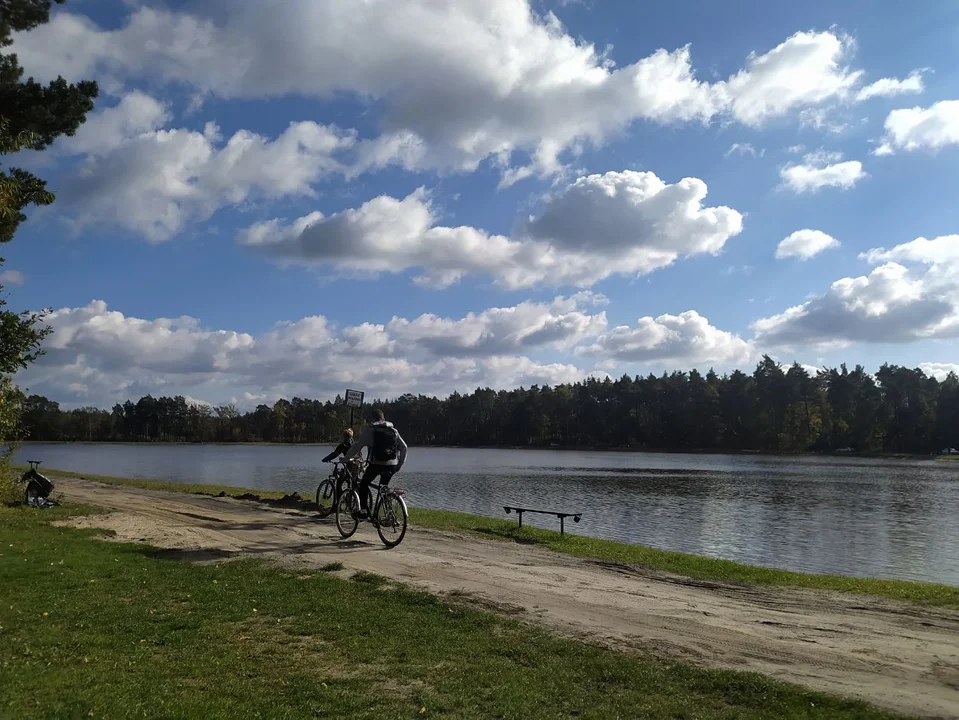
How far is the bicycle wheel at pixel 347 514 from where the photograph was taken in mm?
13312

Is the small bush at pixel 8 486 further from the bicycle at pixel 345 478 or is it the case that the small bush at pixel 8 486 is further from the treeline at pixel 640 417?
the treeline at pixel 640 417

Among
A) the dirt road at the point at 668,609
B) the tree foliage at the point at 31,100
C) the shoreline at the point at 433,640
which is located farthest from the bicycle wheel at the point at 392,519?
the tree foliage at the point at 31,100

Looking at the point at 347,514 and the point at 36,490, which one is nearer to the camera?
the point at 347,514

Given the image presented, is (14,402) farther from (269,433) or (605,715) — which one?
(269,433)

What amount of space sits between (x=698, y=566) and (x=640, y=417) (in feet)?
410

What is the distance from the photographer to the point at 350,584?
30.4ft

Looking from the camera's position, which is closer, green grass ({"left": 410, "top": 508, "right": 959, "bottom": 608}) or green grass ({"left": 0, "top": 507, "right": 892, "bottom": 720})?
green grass ({"left": 0, "top": 507, "right": 892, "bottom": 720})

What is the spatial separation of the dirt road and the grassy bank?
115cm

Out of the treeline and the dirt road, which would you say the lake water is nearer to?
the dirt road

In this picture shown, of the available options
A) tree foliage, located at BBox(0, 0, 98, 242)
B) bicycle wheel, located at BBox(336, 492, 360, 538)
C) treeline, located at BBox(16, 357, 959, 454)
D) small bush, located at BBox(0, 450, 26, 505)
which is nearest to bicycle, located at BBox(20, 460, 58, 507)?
small bush, located at BBox(0, 450, 26, 505)

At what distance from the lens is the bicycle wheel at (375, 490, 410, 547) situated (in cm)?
1277

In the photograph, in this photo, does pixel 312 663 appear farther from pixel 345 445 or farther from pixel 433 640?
pixel 345 445

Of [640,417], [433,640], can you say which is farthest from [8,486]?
[640,417]

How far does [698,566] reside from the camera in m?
14.1
